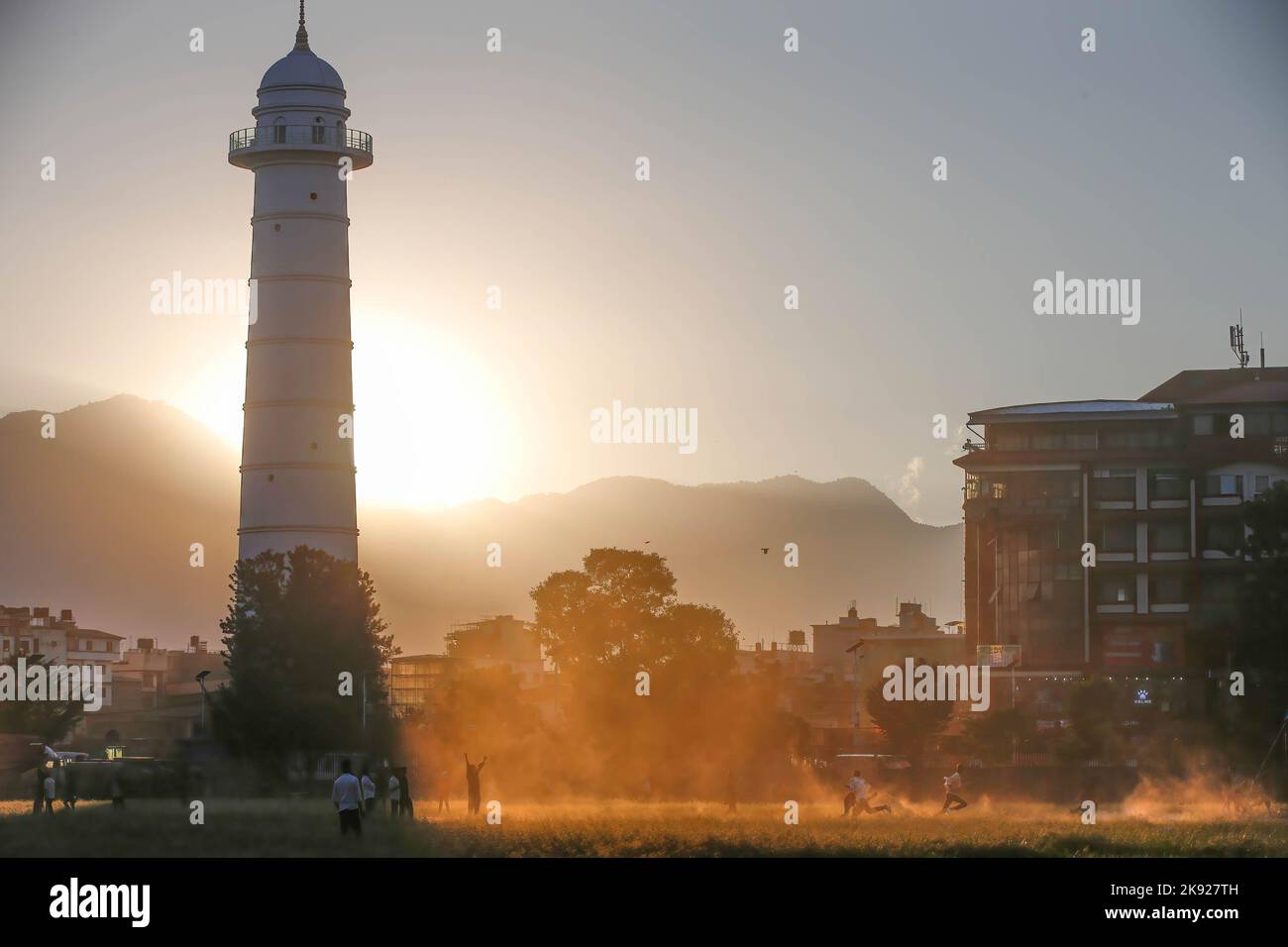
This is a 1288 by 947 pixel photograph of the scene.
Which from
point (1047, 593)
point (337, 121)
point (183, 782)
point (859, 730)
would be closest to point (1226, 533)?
point (1047, 593)

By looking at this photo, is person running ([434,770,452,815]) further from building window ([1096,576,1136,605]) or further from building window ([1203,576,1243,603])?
building window ([1203,576,1243,603])

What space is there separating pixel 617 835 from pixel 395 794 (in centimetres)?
1079

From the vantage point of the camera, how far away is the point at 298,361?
317 feet

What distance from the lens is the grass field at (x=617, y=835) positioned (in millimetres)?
49844

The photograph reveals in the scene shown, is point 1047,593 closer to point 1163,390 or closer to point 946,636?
point 1163,390

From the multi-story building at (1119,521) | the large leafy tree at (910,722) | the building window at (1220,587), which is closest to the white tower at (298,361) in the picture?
the large leafy tree at (910,722)

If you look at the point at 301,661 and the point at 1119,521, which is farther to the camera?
the point at 1119,521

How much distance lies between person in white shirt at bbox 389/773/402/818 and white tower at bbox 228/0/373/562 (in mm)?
37563

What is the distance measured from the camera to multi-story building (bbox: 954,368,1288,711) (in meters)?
123

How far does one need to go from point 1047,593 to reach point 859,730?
16.6 metres

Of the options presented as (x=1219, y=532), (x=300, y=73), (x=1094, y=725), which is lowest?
(x=1094, y=725)

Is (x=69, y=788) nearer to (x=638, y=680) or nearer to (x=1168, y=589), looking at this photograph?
(x=638, y=680)

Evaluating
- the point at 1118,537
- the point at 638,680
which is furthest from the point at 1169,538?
the point at 638,680

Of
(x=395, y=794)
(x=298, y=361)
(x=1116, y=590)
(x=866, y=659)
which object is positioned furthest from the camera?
(x=866, y=659)
